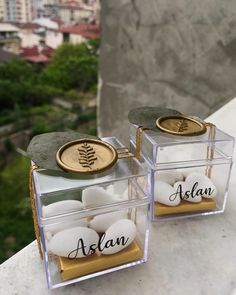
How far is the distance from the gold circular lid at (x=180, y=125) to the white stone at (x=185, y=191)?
65 mm

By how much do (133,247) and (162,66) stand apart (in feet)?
3.56

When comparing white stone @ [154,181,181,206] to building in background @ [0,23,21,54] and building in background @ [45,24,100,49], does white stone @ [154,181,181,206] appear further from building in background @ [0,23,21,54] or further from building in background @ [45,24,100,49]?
building in background @ [45,24,100,49]

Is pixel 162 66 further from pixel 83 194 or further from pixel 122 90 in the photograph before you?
pixel 83 194

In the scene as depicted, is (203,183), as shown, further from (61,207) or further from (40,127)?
(40,127)

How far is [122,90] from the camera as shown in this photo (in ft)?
5.21

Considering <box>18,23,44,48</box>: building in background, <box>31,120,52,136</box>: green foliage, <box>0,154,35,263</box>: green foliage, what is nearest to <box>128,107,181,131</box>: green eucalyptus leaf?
<box>0,154,35,263</box>: green foliage

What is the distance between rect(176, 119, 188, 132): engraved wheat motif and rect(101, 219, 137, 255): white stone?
15 centimetres

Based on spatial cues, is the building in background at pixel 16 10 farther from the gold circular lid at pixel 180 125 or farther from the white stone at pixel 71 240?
the white stone at pixel 71 240

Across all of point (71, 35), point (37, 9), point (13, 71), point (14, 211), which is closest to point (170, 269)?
point (14, 211)

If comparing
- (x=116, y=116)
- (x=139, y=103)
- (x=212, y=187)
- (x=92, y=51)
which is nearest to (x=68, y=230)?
(x=212, y=187)

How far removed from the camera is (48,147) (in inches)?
14.6

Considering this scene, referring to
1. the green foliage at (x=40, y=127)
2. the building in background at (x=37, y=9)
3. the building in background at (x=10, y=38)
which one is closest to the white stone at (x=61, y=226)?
the green foliage at (x=40, y=127)

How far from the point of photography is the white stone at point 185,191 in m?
0.43

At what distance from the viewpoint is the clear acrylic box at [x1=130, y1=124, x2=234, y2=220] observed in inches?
16.5
